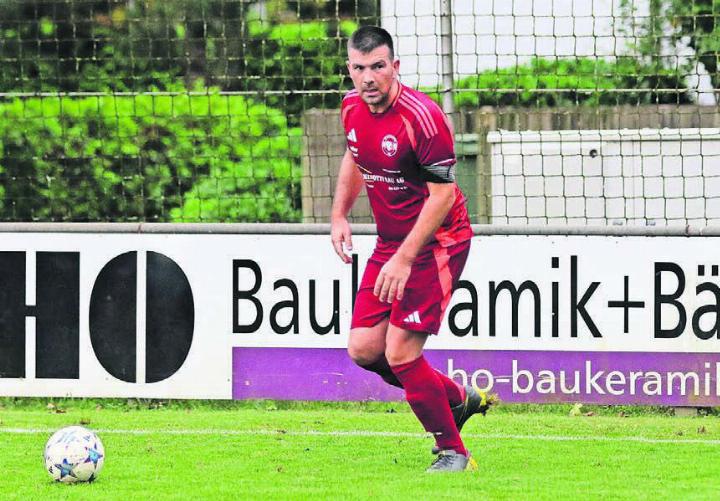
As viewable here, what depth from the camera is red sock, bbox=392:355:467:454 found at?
23.1 feet

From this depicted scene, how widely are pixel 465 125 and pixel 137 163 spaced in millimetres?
2824

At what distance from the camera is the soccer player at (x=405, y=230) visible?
6.86 metres

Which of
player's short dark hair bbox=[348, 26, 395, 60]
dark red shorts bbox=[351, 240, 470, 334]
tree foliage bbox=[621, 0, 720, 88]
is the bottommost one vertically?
dark red shorts bbox=[351, 240, 470, 334]

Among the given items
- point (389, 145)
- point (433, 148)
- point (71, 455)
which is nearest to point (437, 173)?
point (433, 148)

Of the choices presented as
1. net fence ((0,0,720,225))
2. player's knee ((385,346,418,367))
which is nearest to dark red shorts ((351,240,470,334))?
player's knee ((385,346,418,367))

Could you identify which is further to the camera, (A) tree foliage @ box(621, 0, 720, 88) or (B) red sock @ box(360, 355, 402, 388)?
(A) tree foliage @ box(621, 0, 720, 88)

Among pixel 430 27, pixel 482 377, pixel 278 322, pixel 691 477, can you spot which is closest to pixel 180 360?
pixel 278 322

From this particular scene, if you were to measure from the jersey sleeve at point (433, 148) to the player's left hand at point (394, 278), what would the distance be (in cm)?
40

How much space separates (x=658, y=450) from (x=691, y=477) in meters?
0.92

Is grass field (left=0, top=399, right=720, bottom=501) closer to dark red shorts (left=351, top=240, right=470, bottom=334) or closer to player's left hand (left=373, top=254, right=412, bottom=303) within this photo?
dark red shorts (left=351, top=240, right=470, bottom=334)

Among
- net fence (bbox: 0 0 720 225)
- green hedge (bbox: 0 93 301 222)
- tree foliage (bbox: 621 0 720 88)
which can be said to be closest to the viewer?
net fence (bbox: 0 0 720 225)

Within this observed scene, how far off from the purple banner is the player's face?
2870mm

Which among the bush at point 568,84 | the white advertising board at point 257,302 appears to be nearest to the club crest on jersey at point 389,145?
the white advertising board at point 257,302

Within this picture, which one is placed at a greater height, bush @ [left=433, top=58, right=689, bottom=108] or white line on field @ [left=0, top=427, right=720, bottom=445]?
bush @ [left=433, top=58, right=689, bottom=108]
